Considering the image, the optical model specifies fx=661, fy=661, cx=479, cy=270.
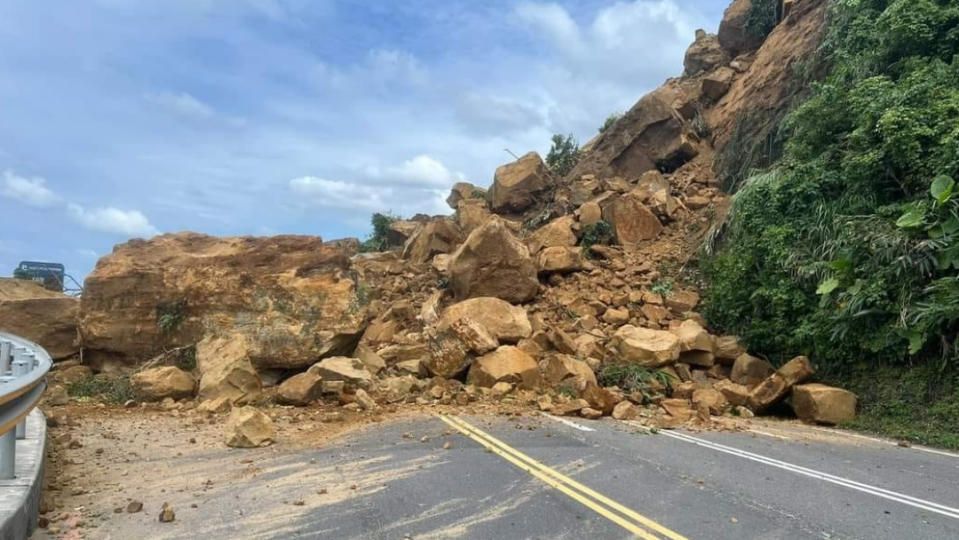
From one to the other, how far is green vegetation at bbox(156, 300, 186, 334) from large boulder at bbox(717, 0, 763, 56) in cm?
2547

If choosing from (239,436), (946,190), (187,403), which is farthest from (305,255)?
(946,190)

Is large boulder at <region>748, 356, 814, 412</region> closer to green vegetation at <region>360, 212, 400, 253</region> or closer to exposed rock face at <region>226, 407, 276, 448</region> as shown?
exposed rock face at <region>226, 407, 276, 448</region>

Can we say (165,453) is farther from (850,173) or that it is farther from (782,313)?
(850,173)

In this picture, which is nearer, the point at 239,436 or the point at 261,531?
the point at 261,531

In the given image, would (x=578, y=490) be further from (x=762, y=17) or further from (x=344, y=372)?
(x=762, y=17)

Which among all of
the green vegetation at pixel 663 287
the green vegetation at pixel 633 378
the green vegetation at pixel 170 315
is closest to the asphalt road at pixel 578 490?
the green vegetation at pixel 633 378

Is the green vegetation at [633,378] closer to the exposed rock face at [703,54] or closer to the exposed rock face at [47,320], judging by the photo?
the exposed rock face at [47,320]

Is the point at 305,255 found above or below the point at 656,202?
below

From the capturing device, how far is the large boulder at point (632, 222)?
2136 centimetres

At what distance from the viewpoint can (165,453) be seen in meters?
8.59

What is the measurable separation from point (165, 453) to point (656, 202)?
58.5 ft

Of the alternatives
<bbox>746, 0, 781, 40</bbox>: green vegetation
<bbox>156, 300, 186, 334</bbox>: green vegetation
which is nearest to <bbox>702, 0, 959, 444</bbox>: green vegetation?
<bbox>746, 0, 781, 40</bbox>: green vegetation

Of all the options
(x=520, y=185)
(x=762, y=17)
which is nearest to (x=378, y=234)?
(x=520, y=185)

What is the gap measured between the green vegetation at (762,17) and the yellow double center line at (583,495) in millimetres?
25112
